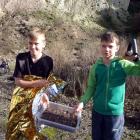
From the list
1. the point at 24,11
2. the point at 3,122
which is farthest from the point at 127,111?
the point at 24,11

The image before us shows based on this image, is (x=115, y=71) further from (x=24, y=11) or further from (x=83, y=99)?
(x=24, y=11)

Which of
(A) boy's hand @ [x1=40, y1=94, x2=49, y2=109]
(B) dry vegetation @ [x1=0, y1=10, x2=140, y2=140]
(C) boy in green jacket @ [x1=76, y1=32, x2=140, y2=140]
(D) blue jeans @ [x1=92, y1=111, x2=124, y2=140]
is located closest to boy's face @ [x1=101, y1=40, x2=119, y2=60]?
(C) boy in green jacket @ [x1=76, y1=32, x2=140, y2=140]

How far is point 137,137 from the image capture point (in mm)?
5973

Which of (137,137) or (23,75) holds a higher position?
(23,75)

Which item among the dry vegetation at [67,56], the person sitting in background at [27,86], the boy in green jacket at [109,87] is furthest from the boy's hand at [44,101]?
the dry vegetation at [67,56]

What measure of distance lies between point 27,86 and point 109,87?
764 mm

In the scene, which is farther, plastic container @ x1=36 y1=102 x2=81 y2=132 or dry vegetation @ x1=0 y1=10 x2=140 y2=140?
dry vegetation @ x1=0 y1=10 x2=140 y2=140

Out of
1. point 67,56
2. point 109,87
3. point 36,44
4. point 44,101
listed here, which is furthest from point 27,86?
point 67,56

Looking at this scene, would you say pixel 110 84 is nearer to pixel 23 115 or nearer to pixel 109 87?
pixel 109 87

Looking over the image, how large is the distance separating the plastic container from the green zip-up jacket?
0.81 feet

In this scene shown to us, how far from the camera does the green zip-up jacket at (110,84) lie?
4.17 meters

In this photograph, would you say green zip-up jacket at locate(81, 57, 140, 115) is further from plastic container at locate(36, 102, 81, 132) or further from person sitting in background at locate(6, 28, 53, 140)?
person sitting in background at locate(6, 28, 53, 140)

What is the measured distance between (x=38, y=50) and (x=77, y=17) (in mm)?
10264

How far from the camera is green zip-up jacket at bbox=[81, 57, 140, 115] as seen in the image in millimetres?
4168
